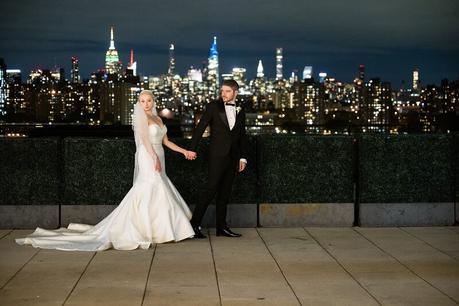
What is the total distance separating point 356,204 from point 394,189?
542 millimetres

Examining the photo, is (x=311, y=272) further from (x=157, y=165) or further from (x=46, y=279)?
(x=157, y=165)

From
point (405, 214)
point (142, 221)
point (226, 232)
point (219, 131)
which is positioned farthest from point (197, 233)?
point (405, 214)

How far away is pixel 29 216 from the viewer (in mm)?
10148

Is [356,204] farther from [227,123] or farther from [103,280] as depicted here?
[103,280]

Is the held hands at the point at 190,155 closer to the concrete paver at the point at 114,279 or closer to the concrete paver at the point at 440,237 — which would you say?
the concrete paver at the point at 114,279

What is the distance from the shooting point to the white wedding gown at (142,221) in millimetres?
8844

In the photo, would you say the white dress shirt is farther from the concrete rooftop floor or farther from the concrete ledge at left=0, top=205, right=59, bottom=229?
the concrete ledge at left=0, top=205, right=59, bottom=229

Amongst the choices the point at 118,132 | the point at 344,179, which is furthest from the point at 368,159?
the point at 118,132

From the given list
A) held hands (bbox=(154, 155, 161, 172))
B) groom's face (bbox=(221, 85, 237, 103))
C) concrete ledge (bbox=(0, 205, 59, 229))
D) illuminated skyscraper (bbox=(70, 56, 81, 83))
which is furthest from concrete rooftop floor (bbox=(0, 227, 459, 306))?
illuminated skyscraper (bbox=(70, 56, 81, 83))

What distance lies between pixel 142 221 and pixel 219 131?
4.65ft

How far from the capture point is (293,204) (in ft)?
34.1

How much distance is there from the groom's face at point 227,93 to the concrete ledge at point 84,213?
2.09 m

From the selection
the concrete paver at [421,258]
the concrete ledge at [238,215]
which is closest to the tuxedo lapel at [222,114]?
the concrete ledge at [238,215]

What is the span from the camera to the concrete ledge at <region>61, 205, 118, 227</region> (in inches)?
402
